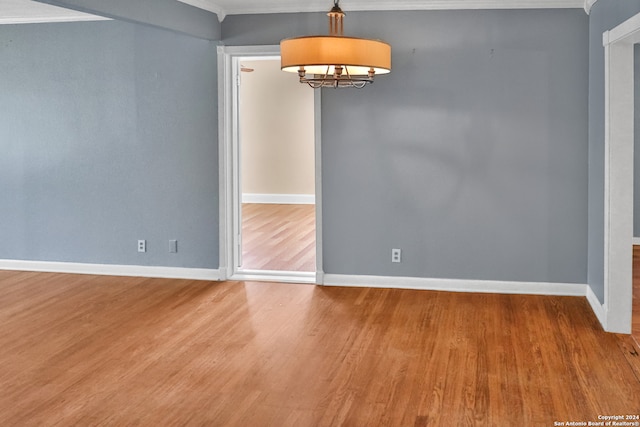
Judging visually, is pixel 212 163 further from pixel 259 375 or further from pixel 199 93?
pixel 259 375

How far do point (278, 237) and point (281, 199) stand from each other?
338 cm

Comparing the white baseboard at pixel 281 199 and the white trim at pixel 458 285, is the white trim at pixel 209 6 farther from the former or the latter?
the white baseboard at pixel 281 199

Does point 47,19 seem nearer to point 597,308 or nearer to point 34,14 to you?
point 34,14

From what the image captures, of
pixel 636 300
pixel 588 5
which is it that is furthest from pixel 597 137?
pixel 636 300

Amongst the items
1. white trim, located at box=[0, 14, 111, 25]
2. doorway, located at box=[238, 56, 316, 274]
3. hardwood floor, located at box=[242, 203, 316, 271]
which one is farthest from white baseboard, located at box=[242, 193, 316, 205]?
white trim, located at box=[0, 14, 111, 25]

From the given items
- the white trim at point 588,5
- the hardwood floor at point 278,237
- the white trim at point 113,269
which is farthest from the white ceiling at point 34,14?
the white trim at point 588,5

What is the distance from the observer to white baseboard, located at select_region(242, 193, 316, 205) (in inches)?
470

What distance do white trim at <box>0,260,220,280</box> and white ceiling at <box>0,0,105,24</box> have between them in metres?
Result: 2.28

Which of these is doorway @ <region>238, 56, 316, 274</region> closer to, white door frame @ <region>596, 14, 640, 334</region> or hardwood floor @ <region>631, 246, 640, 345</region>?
hardwood floor @ <region>631, 246, 640, 345</region>

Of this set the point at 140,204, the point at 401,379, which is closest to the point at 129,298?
the point at 140,204

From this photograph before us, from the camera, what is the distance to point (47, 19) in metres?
6.62

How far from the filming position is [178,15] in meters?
5.46

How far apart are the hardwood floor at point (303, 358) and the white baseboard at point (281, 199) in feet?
18.9

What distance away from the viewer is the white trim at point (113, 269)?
659cm
